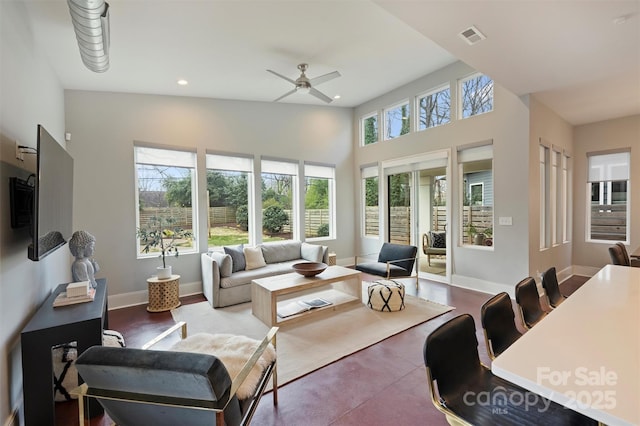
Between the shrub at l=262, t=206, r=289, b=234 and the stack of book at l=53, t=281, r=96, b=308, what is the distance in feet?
11.0

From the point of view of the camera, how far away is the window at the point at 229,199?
16.4ft

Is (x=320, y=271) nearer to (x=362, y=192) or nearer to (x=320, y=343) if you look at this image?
(x=320, y=343)

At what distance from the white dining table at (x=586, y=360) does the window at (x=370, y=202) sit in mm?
4948

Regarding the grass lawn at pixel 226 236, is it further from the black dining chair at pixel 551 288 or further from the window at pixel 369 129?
the black dining chair at pixel 551 288

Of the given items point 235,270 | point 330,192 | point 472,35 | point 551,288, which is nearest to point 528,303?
point 551,288

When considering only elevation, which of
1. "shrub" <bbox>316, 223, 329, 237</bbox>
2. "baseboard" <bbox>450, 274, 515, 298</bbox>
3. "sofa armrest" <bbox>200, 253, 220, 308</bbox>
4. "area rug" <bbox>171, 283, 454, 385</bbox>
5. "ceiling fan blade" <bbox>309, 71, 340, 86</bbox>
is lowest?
"area rug" <bbox>171, 283, 454, 385</bbox>

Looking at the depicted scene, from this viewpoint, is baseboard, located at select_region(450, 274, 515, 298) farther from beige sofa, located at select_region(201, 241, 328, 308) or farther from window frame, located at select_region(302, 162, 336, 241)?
window frame, located at select_region(302, 162, 336, 241)

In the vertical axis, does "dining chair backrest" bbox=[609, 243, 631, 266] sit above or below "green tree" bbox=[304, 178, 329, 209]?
below

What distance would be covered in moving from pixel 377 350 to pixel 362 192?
447 cm

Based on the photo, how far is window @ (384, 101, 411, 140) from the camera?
5848 mm

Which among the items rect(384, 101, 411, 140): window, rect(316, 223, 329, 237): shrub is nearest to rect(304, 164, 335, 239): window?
rect(316, 223, 329, 237): shrub

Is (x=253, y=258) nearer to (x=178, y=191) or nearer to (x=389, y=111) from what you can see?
(x=178, y=191)

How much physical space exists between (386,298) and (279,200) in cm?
299

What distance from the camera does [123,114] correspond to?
4.16 m
